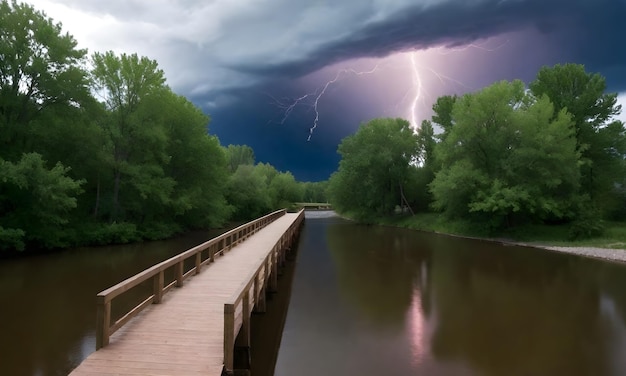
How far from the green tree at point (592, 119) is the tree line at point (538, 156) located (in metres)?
0.07

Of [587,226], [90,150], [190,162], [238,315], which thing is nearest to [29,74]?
[90,150]

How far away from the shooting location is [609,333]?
9.75m

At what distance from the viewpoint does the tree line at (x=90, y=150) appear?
20.2 m

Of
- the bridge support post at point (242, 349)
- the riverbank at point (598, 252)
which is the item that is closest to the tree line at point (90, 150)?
the bridge support post at point (242, 349)

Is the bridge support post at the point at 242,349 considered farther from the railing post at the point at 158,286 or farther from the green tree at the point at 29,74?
the green tree at the point at 29,74

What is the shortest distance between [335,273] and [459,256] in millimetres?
8726

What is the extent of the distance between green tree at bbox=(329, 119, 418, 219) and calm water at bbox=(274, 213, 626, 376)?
2836cm

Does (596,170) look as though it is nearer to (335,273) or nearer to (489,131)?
(489,131)

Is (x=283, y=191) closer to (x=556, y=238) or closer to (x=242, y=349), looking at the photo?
(x=556, y=238)

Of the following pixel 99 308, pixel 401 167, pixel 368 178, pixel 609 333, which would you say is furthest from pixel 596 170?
pixel 99 308

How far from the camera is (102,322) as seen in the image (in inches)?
218

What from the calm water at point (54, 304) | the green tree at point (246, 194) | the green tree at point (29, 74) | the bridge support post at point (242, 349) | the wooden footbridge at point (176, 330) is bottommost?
the calm water at point (54, 304)

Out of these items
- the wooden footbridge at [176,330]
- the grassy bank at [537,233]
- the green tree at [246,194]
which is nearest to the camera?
the wooden footbridge at [176,330]

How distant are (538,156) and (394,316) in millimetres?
23409
